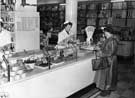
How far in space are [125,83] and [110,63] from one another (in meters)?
1.53

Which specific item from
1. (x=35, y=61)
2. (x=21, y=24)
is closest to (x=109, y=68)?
(x=35, y=61)

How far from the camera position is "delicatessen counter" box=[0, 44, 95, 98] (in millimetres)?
2652

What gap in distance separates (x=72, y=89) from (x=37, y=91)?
3.25 feet

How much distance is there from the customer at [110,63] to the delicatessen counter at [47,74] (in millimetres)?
379

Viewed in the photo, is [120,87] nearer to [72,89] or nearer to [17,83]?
[72,89]

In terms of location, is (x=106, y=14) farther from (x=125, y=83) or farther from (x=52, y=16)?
(x=125, y=83)

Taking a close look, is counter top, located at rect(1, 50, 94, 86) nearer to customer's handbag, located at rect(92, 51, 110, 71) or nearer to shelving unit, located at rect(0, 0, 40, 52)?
customer's handbag, located at rect(92, 51, 110, 71)

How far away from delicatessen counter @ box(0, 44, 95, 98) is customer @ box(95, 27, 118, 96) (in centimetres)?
38

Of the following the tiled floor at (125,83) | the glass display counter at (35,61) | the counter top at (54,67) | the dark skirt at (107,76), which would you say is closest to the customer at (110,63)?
the dark skirt at (107,76)

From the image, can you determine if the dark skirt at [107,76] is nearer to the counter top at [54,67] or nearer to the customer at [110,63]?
the customer at [110,63]

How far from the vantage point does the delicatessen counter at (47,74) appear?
8.70 feet

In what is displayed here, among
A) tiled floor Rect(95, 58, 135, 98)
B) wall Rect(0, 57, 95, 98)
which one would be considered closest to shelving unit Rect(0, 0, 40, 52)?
wall Rect(0, 57, 95, 98)

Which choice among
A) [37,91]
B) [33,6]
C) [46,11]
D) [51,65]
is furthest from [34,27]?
[46,11]

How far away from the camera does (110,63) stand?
12.8ft
